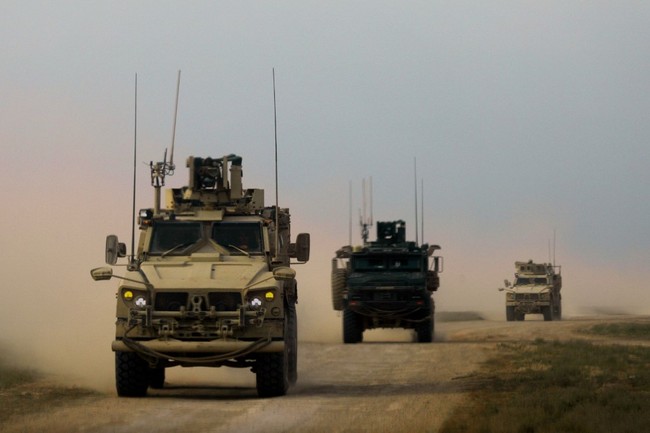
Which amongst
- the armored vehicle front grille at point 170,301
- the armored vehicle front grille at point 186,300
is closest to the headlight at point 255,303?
the armored vehicle front grille at point 186,300

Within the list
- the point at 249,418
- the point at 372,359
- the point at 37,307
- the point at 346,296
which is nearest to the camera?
the point at 249,418

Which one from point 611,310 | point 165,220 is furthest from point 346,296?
point 611,310

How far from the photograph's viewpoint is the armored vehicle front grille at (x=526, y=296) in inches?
2208

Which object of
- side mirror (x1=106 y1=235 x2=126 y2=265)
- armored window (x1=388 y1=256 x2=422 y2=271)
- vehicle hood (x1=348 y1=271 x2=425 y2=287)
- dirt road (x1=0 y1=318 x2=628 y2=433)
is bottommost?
dirt road (x1=0 y1=318 x2=628 y2=433)

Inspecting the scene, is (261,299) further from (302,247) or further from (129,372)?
(302,247)

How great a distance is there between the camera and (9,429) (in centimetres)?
1548

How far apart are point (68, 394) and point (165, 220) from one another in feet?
10.2

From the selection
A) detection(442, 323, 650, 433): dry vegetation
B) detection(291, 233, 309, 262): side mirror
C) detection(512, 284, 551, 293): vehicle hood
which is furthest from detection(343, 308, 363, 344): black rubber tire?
detection(512, 284, 551, 293): vehicle hood

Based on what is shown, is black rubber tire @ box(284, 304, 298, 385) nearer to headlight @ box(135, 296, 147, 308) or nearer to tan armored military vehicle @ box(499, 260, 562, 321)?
headlight @ box(135, 296, 147, 308)

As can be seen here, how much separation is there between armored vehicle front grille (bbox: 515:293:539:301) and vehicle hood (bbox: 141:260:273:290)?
3686cm

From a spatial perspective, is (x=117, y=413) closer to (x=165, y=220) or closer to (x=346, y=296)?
(x=165, y=220)

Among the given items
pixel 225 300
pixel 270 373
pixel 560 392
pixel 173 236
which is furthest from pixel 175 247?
pixel 560 392

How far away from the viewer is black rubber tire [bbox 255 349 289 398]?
64.0 feet

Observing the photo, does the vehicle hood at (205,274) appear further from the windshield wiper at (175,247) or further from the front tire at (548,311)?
the front tire at (548,311)
